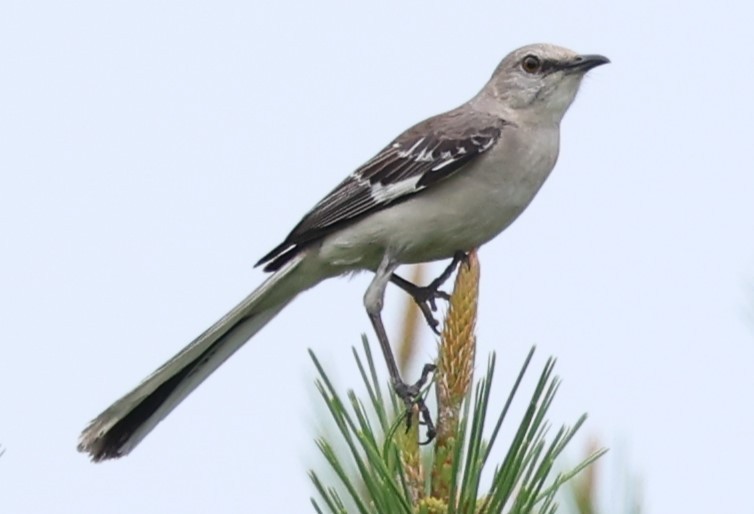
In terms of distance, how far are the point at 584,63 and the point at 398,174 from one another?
1.00 meters

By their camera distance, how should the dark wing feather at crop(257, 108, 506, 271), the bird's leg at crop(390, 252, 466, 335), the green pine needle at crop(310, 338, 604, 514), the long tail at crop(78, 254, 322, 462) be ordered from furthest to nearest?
the dark wing feather at crop(257, 108, 506, 271)
the bird's leg at crop(390, 252, 466, 335)
the long tail at crop(78, 254, 322, 462)
the green pine needle at crop(310, 338, 604, 514)

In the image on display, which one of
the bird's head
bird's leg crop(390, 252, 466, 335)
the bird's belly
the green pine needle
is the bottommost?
the green pine needle

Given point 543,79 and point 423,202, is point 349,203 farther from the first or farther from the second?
point 543,79

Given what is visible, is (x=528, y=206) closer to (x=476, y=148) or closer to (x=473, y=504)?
(x=476, y=148)

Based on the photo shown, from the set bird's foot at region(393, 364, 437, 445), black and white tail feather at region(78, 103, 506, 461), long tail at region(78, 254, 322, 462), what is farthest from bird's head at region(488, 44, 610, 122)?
bird's foot at region(393, 364, 437, 445)

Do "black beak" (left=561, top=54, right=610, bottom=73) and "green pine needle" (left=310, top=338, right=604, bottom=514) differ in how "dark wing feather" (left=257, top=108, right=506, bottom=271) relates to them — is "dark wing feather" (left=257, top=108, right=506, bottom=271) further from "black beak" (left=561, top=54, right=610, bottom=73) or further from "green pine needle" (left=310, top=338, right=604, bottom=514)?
"green pine needle" (left=310, top=338, right=604, bottom=514)

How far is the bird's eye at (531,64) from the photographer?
5609 mm

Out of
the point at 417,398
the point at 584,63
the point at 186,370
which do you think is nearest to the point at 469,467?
the point at 417,398

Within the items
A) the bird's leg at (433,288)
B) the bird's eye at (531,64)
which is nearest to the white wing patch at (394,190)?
the bird's leg at (433,288)

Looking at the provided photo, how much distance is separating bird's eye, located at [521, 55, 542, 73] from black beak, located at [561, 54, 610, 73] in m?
0.14

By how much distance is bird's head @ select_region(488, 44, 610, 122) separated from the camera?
541 centimetres

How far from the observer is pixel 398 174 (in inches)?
205

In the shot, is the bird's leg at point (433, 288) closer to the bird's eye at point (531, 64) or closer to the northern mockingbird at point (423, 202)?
the northern mockingbird at point (423, 202)

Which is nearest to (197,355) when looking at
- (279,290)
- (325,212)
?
(279,290)
